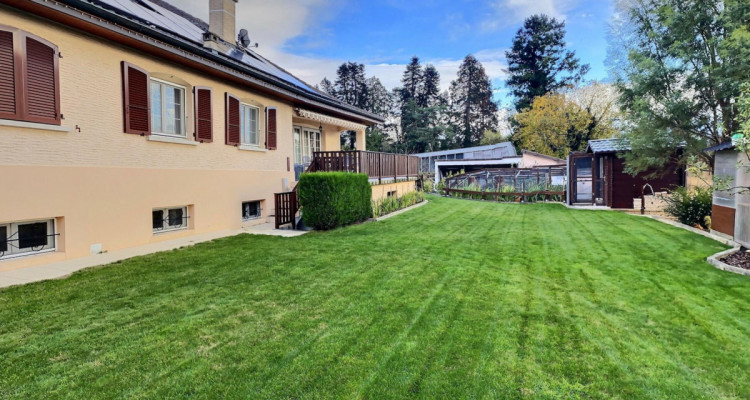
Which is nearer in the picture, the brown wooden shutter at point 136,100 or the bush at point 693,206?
the brown wooden shutter at point 136,100

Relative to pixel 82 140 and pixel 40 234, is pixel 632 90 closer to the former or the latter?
pixel 82 140

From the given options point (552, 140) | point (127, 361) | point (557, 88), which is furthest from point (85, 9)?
point (557, 88)

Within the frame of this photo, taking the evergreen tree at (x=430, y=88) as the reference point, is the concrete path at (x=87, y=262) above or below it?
below

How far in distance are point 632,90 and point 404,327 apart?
607 inches

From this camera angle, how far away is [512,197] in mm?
23500

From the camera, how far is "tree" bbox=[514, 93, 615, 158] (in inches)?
1528

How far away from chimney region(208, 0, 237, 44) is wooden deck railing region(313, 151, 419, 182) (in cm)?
633

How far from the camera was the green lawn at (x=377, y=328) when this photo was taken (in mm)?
3195

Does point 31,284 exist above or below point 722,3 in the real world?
below

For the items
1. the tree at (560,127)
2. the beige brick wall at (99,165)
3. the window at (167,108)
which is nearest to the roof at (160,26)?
the beige brick wall at (99,165)

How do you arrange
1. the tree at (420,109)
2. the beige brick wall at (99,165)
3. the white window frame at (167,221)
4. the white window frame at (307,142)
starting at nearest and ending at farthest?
the beige brick wall at (99,165), the white window frame at (167,221), the white window frame at (307,142), the tree at (420,109)

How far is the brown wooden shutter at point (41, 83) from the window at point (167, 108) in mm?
2290

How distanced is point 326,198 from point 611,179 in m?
14.9

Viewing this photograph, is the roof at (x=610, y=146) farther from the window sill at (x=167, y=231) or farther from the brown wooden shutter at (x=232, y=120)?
the window sill at (x=167, y=231)
